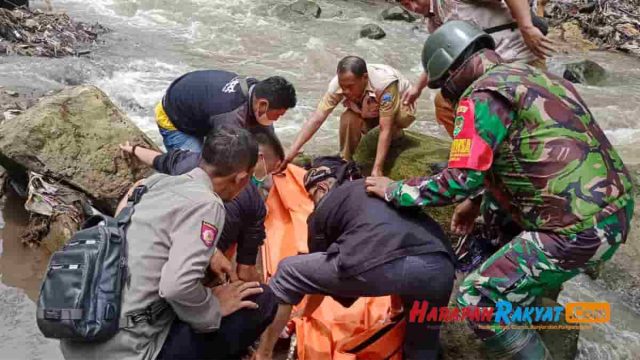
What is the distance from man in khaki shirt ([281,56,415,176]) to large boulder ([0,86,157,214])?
1.19m

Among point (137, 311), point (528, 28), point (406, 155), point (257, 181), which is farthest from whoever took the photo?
point (406, 155)

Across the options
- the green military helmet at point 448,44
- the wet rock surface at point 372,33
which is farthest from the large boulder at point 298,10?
the green military helmet at point 448,44

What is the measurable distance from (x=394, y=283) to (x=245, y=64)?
326 inches

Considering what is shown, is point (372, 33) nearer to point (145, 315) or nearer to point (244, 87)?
point (244, 87)

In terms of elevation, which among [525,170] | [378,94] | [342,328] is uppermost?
[525,170]

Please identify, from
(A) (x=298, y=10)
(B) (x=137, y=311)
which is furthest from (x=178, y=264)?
(A) (x=298, y=10)

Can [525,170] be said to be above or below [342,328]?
above

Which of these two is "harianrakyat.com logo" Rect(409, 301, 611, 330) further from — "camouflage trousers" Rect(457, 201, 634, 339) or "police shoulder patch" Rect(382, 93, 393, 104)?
"police shoulder patch" Rect(382, 93, 393, 104)

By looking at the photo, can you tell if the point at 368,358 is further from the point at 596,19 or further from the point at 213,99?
the point at 596,19

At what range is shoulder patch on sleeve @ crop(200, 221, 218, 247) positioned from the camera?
7.39 feet

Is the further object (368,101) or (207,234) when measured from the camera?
(368,101)

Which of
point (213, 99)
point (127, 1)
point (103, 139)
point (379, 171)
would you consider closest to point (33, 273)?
point (103, 139)

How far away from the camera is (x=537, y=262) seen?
8.71 feet

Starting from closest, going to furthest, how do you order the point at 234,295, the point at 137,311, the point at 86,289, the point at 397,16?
the point at 86,289, the point at 137,311, the point at 234,295, the point at 397,16
